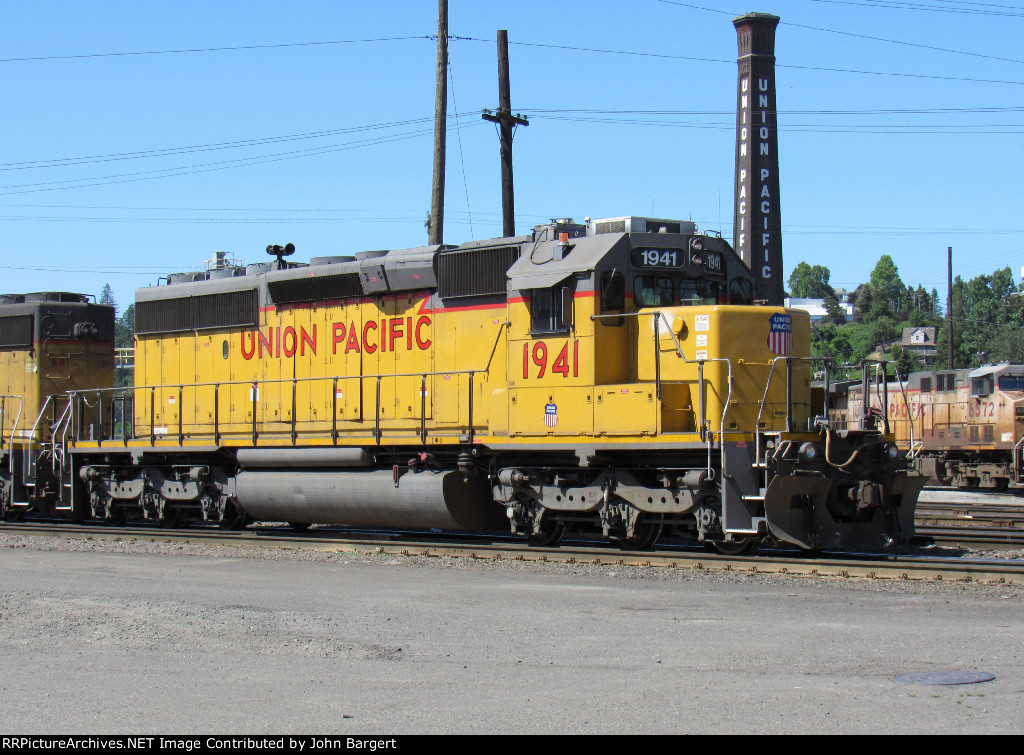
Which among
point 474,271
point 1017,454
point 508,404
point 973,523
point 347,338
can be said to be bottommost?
point 973,523

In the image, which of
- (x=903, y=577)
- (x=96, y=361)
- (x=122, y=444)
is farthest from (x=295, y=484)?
(x=903, y=577)

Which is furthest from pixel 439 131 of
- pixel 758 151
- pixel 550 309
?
pixel 758 151

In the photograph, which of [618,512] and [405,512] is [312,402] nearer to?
[405,512]

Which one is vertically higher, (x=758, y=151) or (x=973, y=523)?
(x=758, y=151)

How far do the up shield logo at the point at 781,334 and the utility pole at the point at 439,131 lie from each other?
9.23m

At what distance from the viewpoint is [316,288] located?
53.1 ft

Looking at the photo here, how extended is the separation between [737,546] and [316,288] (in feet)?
23.8

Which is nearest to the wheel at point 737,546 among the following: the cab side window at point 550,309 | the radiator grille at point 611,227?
the cab side window at point 550,309

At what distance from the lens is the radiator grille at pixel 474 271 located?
13.8 meters

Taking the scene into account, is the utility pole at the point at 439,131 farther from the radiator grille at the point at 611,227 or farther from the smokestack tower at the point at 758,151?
the smokestack tower at the point at 758,151

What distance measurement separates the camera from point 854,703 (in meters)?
5.82

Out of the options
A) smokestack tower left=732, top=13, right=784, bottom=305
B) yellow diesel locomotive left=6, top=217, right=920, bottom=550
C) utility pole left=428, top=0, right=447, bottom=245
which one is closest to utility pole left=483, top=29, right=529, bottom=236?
utility pole left=428, top=0, right=447, bottom=245

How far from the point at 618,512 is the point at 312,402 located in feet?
17.6

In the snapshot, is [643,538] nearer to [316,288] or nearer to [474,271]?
[474,271]
